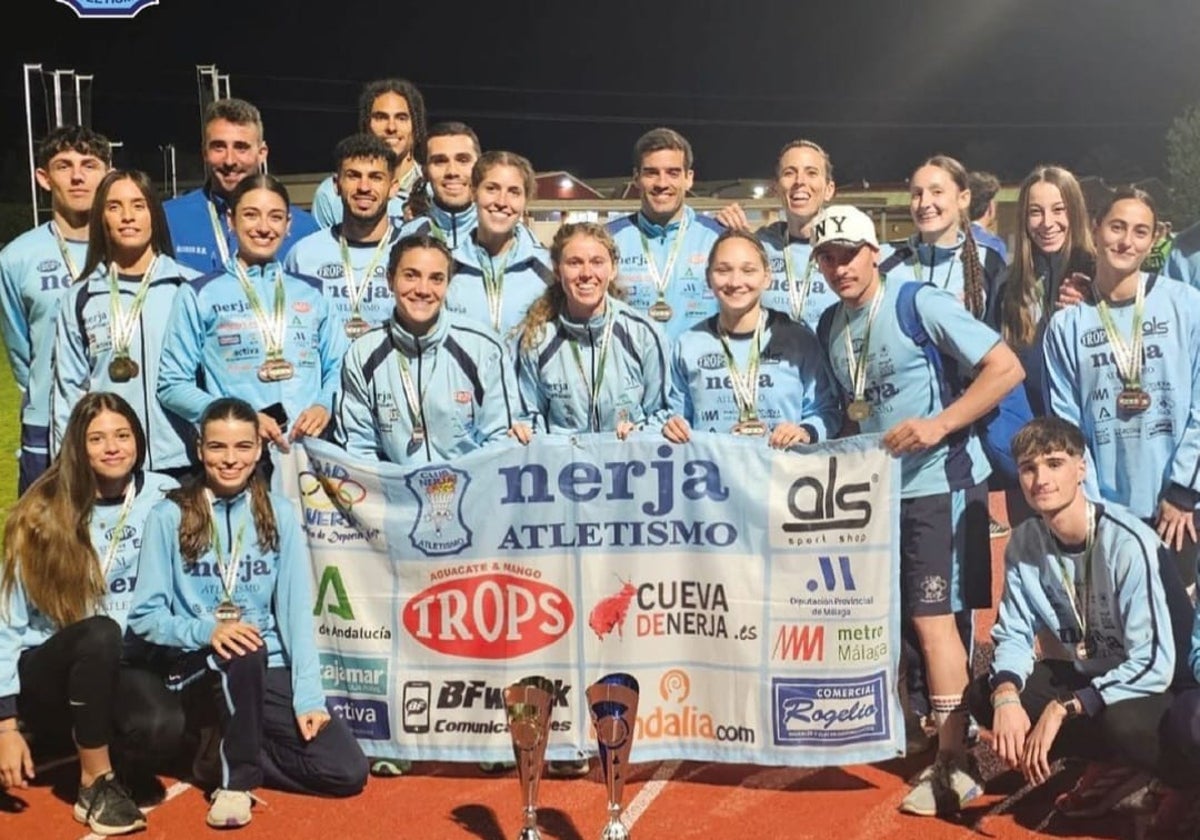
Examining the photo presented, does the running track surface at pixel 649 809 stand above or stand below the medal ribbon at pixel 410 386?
below

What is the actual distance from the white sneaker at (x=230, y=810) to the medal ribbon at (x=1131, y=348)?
3.40 meters

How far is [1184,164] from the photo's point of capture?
48344 mm

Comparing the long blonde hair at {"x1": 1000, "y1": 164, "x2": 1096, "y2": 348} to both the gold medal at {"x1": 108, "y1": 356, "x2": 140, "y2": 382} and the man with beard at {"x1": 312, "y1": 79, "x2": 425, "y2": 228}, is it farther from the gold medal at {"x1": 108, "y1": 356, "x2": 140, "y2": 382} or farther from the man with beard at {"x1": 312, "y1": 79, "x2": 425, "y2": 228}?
the gold medal at {"x1": 108, "y1": 356, "x2": 140, "y2": 382}

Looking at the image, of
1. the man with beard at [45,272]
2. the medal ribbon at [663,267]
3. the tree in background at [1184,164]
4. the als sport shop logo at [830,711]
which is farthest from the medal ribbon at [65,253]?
the tree in background at [1184,164]

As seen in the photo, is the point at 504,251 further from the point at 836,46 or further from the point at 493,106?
the point at 836,46

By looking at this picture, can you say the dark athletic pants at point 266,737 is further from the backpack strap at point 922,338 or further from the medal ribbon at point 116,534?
the backpack strap at point 922,338

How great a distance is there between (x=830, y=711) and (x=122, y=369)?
2.89 meters

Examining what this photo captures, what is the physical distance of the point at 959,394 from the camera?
4.85m

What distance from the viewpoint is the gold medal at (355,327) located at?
18.2 feet

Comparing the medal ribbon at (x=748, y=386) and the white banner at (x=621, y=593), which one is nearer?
the white banner at (x=621, y=593)

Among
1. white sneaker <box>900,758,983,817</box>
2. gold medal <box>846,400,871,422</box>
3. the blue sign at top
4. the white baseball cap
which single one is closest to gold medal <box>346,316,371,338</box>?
the white baseball cap

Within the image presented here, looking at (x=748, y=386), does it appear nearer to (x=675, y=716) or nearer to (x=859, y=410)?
(x=859, y=410)

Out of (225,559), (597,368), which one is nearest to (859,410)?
(597,368)

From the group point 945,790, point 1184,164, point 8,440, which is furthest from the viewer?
point 1184,164
